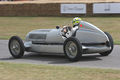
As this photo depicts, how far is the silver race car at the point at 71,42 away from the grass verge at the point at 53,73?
5.67 feet

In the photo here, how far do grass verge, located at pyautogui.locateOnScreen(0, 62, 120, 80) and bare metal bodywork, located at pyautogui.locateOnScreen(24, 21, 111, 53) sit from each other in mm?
2117

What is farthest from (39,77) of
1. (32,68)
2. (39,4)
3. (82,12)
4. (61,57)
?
(39,4)

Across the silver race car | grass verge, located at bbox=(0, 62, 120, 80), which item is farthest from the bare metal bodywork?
grass verge, located at bbox=(0, 62, 120, 80)

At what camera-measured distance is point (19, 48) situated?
11609mm

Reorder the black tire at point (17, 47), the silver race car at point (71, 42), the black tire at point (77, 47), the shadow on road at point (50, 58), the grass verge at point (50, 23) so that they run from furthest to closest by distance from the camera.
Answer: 1. the grass verge at point (50, 23)
2. the black tire at point (17, 47)
3. the shadow on road at point (50, 58)
4. the silver race car at point (71, 42)
5. the black tire at point (77, 47)

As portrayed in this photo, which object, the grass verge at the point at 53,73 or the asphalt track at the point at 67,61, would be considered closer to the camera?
the grass verge at the point at 53,73

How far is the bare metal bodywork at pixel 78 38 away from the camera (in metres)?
10.6

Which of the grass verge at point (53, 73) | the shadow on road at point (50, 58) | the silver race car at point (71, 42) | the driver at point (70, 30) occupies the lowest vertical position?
the shadow on road at point (50, 58)

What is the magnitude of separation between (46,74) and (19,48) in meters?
3.92

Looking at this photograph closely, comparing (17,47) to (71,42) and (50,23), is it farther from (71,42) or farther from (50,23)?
(50,23)

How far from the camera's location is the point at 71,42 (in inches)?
406

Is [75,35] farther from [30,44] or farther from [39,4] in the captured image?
[39,4]

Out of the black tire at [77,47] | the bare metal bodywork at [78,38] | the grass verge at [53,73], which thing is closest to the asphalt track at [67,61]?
the black tire at [77,47]

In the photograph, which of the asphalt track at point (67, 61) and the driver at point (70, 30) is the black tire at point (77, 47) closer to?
the asphalt track at point (67, 61)
